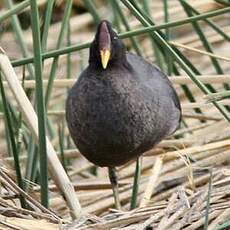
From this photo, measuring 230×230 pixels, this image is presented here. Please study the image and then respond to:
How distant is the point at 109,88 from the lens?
2480 millimetres

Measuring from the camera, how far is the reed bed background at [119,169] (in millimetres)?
2115

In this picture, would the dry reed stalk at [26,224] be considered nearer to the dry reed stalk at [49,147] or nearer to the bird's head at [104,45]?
the dry reed stalk at [49,147]

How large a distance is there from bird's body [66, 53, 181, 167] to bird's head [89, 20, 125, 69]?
0.04 m

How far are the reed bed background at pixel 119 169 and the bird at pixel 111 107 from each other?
0.30 ft

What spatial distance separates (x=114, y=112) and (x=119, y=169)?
2.32ft

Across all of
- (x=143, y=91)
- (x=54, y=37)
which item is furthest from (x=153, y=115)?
(x=54, y=37)

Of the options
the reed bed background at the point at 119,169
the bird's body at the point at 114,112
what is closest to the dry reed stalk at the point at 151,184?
the reed bed background at the point at 119,169

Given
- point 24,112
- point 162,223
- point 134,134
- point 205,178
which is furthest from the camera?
point 205,178

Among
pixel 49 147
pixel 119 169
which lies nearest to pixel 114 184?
pixel 119 169

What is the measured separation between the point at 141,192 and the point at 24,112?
68 centimetres

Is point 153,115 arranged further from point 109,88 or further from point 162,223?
point 162,223

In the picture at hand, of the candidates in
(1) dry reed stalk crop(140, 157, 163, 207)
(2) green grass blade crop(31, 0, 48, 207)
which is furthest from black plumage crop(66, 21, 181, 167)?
(2) green grass blade crop(31, 0, 48, 207)

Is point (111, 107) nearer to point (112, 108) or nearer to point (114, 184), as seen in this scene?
point (112, 108)

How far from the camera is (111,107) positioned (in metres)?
2.48
